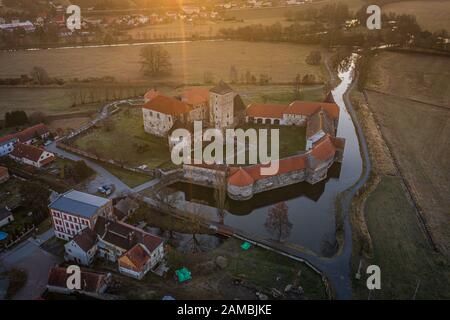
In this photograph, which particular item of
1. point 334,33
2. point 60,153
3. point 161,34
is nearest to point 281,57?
point 334,33

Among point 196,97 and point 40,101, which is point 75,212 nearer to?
point 196,97

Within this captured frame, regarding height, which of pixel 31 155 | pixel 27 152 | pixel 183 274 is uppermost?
pixel 27 152

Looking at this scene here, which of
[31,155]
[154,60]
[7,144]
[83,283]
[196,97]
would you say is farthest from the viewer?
[154,60]

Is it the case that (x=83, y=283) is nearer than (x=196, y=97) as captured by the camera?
Yes

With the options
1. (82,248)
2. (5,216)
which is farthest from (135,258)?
(5,216)

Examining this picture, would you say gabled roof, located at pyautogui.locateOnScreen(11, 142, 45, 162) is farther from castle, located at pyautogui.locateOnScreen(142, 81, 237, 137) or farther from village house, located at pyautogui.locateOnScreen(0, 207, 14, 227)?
castle, located at pyautogui.locateOnScreen(142, 81, 237, 137)

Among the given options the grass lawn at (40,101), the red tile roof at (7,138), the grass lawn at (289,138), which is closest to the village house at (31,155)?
the red tile roof at (7,138)

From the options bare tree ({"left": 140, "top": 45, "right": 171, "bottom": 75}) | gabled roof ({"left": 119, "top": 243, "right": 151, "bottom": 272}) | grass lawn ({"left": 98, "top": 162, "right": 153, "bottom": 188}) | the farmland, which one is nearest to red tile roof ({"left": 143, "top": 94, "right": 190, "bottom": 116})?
grass lawn ({"left": 98, "top": 162, "right": 153, "bottom": 188})
